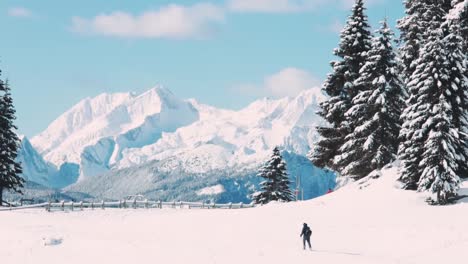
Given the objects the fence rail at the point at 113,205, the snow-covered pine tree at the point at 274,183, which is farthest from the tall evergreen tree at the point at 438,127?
the snow-covered pine tree at the point at 274,183

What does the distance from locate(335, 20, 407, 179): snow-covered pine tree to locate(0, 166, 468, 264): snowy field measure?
2.47 metres

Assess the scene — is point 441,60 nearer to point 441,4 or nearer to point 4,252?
point 441,4

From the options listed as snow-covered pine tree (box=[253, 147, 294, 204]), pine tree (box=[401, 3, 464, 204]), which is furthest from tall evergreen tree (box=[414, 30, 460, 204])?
snow-covered pine tree (box=[253, 147, 294, 204])

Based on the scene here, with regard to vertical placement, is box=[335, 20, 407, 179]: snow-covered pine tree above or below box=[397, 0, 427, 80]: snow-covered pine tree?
below

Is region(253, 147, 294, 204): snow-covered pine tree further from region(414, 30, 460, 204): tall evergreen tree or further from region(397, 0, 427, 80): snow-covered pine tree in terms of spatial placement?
region(414, 30, 460, 204): tall evergreen tree

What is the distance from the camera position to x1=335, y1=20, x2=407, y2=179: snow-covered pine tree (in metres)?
53.9

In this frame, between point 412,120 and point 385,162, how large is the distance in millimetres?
8914

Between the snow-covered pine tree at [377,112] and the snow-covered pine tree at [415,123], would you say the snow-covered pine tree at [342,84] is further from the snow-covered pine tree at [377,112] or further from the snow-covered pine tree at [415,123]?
Answer: the snow-covered pine tree at [415,123]

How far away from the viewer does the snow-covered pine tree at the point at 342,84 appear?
5919 centimetres

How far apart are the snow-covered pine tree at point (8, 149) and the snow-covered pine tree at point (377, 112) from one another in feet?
101

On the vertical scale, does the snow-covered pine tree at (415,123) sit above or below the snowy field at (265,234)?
above

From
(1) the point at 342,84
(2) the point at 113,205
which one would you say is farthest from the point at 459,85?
(2) the point at 113,205

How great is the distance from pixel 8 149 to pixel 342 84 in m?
32.0

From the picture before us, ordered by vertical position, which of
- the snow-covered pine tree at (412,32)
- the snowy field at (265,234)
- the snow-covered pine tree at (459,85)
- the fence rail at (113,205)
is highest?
the snow-covered pine tree at (412,32)
